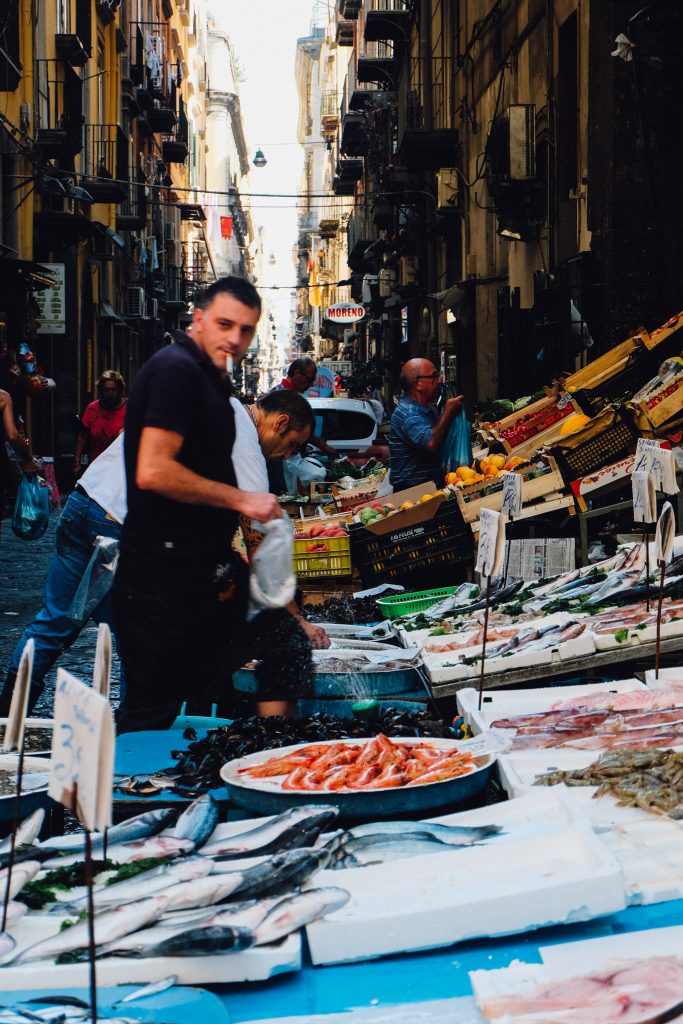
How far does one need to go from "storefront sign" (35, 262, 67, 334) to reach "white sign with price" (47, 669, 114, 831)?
21327mm

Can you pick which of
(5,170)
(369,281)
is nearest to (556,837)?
(5,170)

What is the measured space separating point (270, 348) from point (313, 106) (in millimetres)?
88353

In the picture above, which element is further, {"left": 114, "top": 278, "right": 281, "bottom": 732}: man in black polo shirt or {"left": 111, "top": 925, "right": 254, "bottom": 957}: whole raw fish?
{"left": 114, "top": 278, "right": 281, "bottom": 732}: man in black polo shirt

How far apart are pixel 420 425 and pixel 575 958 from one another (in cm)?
675

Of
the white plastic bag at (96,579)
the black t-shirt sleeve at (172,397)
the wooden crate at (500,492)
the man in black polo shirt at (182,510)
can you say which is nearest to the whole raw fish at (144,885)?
the man in black polo shirt at (182,510)

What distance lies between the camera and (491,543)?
4.66 m

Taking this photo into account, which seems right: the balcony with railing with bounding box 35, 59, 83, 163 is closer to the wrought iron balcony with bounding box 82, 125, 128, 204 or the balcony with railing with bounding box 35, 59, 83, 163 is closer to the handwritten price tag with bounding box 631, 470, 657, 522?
the wrought iron balcony with bounding box 82, 125, 128, 204

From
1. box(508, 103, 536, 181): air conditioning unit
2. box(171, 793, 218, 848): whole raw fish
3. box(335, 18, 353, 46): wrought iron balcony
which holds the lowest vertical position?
box(171, 793, 218, 848): whole raw fish

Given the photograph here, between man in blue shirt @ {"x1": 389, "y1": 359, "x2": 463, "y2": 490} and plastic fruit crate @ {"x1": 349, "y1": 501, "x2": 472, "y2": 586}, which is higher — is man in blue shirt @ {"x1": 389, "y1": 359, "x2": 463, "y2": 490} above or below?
above

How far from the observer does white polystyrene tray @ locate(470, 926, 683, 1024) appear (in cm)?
243

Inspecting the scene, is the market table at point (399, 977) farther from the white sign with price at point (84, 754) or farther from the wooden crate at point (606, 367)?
the wooden crate at point (606, 367)

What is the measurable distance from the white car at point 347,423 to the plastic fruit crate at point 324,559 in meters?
12.6

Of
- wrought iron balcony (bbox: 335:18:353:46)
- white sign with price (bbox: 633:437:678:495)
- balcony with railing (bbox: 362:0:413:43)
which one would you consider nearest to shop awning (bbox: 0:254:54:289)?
balcony with railing (bbox: 362:0:413:43)

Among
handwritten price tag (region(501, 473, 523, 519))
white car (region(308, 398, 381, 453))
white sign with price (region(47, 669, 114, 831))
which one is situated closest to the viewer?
white sign with price (region(47, 669, 114, 831))
